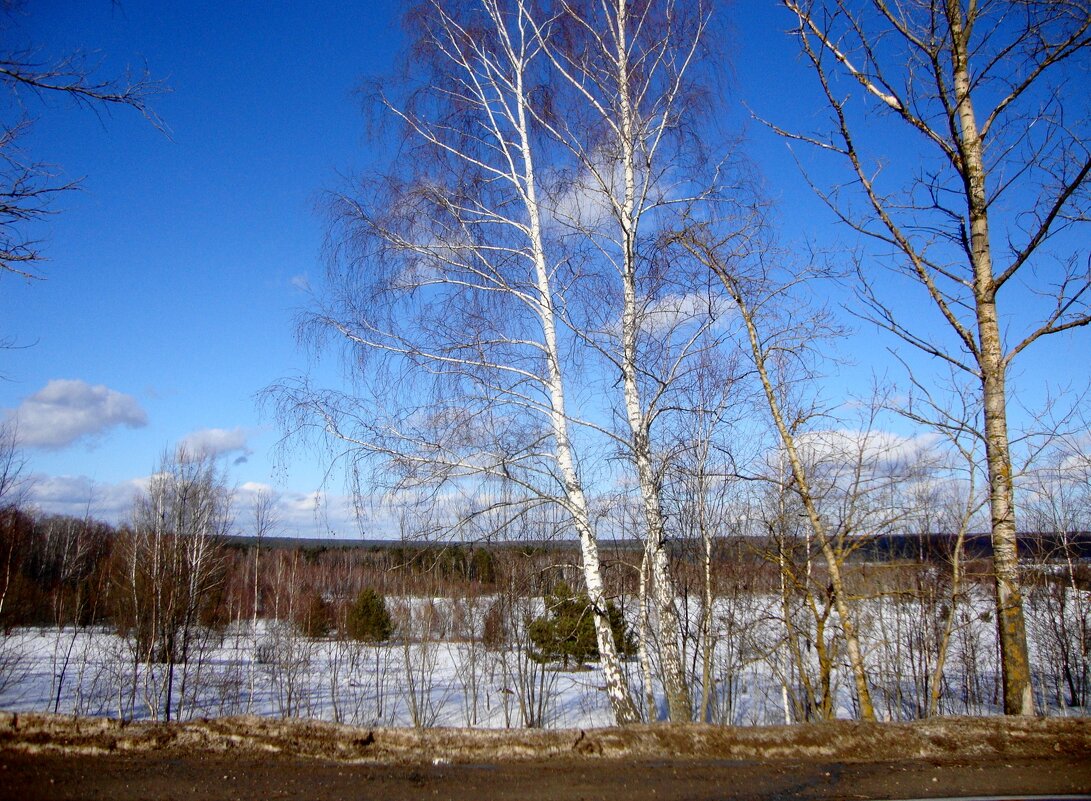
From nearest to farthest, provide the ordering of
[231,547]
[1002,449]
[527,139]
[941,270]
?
[1002,449] → [941,270] → [527,139] → [231,547]

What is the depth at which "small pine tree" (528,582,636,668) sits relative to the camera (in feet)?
30.9

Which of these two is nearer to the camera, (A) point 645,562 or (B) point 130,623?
A: (A) point 645,562

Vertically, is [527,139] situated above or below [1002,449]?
above

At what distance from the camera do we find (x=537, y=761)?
490 centimetres

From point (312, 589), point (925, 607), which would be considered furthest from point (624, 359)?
point (312, 589)

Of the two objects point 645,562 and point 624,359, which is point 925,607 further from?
point 624,359

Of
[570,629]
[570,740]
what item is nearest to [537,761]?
[570,740]

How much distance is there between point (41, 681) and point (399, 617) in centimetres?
1452

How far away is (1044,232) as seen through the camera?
21.9 feet

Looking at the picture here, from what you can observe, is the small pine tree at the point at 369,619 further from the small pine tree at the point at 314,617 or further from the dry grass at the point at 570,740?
the dry grass at the point at 570,740

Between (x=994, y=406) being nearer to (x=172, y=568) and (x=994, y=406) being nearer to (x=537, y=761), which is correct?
(x=537, y=761)

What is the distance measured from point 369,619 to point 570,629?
507 inches

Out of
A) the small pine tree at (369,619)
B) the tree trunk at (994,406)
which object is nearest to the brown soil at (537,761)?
the tree trunk at (994,406)

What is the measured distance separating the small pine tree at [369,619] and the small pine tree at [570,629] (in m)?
7.78
